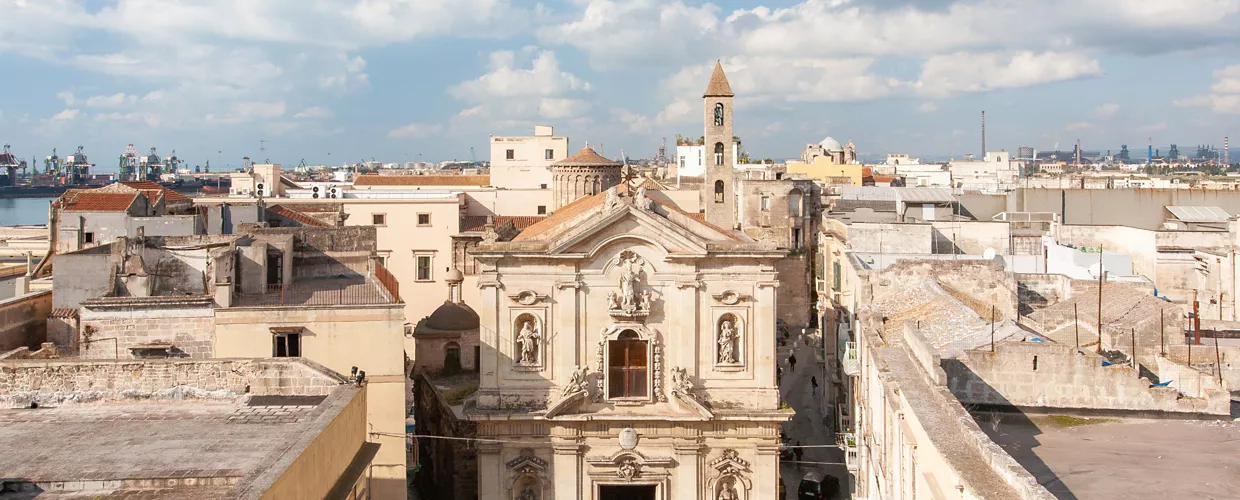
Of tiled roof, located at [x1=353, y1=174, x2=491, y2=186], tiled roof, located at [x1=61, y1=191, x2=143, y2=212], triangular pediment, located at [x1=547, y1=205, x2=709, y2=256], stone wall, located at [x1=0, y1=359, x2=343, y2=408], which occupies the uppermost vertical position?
tiled roof, located at [x1=353, y1=174, x2=491, y2=186]

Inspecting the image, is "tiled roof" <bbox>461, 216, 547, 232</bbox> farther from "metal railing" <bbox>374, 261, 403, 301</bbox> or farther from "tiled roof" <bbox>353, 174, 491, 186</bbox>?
"metal railing" <bbox>374, 261, 403, 301</bbox>

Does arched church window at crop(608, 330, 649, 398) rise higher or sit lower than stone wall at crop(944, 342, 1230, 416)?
lower

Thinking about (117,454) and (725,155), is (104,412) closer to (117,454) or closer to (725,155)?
(117,454)

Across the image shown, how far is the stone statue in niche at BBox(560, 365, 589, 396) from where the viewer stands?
1025 inches

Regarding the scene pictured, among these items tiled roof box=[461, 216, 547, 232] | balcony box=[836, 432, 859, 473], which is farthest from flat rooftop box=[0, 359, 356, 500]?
tiled roof box=[461, 216, 547, 232]

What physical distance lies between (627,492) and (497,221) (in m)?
32.3

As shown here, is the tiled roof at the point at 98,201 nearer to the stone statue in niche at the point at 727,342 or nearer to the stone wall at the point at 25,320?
the stone wall at the point at 25,320

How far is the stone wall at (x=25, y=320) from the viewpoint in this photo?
25.7 m

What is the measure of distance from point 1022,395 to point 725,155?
34.1 metres

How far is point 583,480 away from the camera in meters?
26.3

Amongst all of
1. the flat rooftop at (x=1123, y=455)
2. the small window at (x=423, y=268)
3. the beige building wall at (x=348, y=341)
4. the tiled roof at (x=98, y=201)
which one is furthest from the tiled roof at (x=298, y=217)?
the flat rooftop at (x=1123, y=455)

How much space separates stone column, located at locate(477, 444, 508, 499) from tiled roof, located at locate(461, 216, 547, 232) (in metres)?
29.0

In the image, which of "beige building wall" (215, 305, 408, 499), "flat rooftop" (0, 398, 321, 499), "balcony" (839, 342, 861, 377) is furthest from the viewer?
"balcony" (839, 342, 861, 377)

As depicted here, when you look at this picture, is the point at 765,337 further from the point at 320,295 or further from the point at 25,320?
the point at 25,320
